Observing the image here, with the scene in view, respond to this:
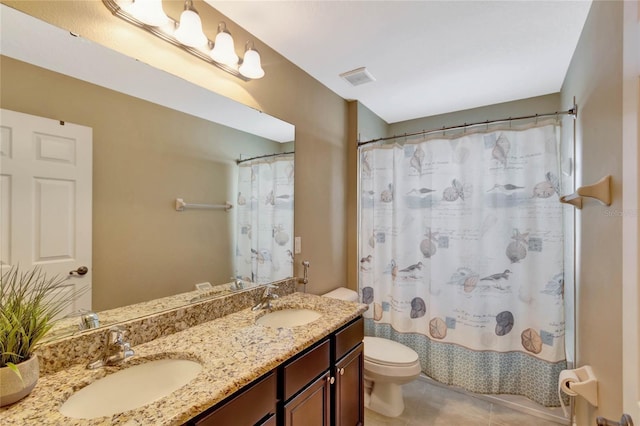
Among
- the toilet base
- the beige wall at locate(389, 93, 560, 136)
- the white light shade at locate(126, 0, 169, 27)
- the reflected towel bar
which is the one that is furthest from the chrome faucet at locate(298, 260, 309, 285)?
the beige wall at locate(389, 93, 560, 136)

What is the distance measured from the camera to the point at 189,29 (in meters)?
1.25

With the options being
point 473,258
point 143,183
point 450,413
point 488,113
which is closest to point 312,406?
point 143,183

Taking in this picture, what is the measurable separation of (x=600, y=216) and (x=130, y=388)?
1894 mm

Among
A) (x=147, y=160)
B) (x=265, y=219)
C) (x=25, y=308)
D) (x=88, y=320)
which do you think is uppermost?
(x=147, y=160)

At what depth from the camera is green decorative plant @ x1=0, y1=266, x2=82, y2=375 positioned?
0.74 metres

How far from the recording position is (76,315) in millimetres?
1009

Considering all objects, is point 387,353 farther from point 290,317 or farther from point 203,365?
point 203,365

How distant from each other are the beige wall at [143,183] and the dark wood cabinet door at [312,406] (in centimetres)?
69

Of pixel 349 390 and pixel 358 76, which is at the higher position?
pixel 358 76

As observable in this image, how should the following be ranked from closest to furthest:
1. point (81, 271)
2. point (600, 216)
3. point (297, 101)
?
1. point (81, 271)
2. point (600, 216)
3. point (297, 101)

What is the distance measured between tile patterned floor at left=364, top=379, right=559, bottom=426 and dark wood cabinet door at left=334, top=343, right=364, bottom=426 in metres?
0.47

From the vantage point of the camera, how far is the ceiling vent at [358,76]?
202 cm

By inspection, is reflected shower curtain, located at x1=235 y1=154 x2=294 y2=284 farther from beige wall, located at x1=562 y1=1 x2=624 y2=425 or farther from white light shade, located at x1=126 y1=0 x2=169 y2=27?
beige wall, located at x1=562 y1=1 x2=624 y2=425

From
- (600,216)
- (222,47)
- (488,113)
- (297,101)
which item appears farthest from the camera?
(488,113)
